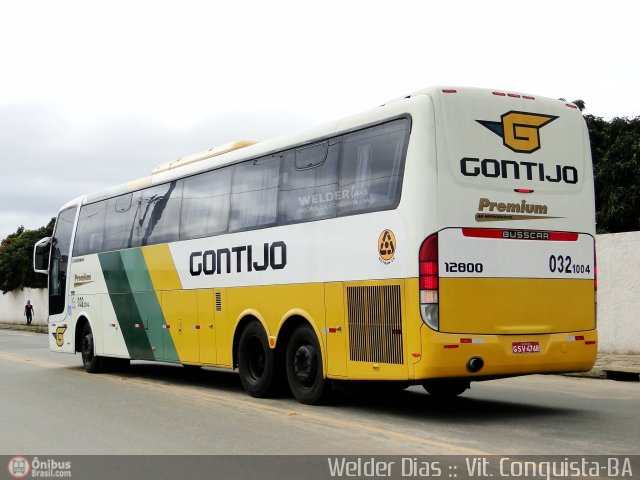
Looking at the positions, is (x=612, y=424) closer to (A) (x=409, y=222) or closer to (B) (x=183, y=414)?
(A) (x=409, y=222)

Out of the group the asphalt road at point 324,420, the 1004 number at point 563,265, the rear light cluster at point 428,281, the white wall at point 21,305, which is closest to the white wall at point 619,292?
the asphalt road at point 324,420

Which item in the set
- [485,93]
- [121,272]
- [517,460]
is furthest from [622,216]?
[517,460]

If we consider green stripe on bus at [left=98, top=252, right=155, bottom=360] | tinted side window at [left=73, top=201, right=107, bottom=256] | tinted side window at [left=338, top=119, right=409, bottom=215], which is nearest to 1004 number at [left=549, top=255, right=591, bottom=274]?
tinted side window at [left=338, top=119, right=409, bottom=215]

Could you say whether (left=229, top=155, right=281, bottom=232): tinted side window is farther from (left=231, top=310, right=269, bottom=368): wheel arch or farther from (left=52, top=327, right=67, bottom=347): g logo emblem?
(left=52, top=327, right=67, bottom=347): g logo emblem

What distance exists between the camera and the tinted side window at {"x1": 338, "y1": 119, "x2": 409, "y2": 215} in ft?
32.9

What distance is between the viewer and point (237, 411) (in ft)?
36.7

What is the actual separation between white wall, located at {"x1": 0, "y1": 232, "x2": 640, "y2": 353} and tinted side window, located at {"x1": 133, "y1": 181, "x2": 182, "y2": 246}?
8954 mm

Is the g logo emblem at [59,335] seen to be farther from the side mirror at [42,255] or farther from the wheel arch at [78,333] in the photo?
the side mirror at [42,255]

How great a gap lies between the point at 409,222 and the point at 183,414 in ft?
12.4

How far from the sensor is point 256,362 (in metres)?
12.9

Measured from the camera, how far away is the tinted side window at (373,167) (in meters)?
10.0

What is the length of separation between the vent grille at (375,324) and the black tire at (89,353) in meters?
9.25

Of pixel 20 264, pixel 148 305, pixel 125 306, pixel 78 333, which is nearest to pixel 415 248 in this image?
pixel 148 305

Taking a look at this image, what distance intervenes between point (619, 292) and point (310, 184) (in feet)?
30.5
